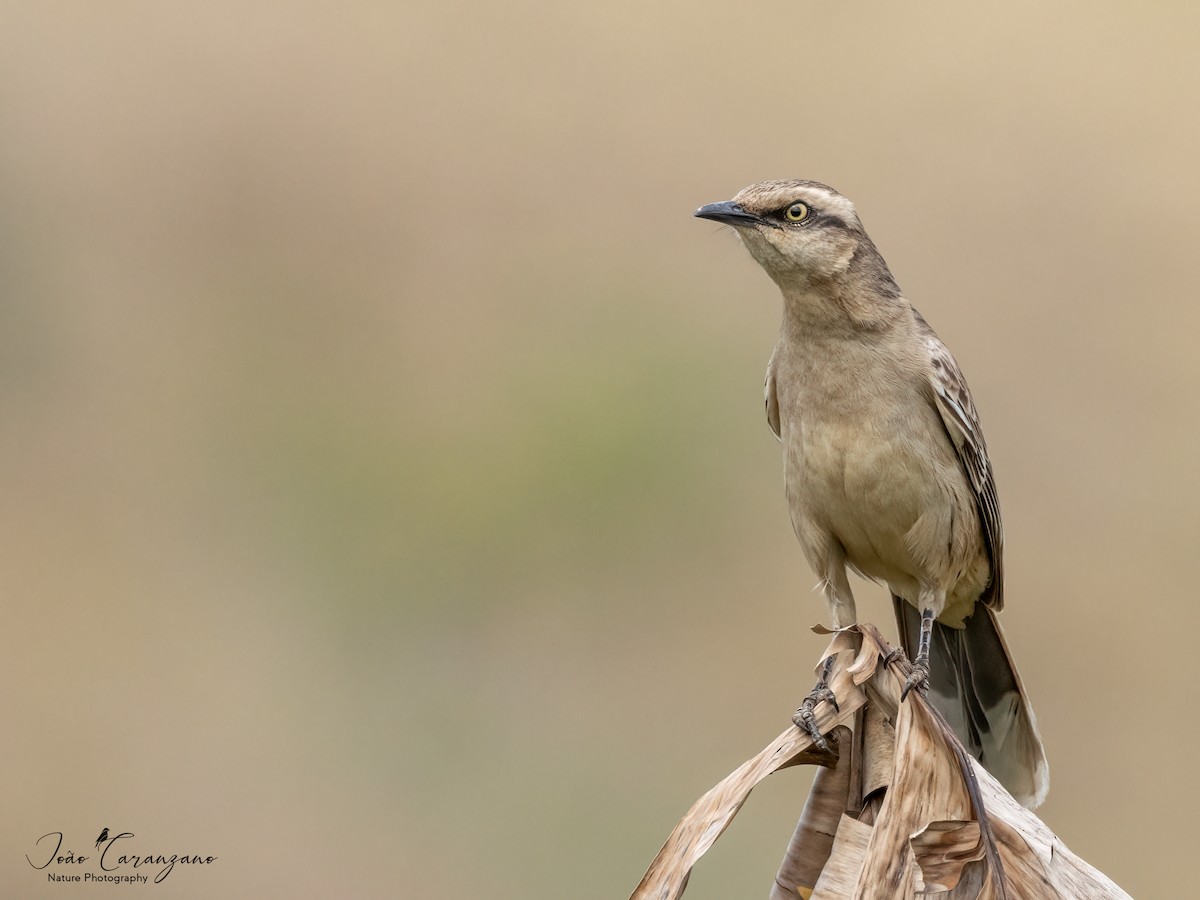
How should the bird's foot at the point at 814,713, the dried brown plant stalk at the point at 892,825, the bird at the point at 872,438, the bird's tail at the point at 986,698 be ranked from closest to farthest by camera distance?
the dried brown plant stalk at the point at 892,825
the bird's foot at the point at 814,713
the bird at the point at 872,438
the bird's tail at the point at 986,698

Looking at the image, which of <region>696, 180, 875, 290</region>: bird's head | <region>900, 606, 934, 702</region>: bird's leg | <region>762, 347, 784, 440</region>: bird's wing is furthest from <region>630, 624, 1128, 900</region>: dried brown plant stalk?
<region>762, 347, 784, 440</region>: bird's wing

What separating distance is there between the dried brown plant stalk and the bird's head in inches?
70.9

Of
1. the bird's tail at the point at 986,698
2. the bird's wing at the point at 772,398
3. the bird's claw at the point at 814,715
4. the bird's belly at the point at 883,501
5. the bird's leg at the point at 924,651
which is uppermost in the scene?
the bird's wing at the point at 772,398

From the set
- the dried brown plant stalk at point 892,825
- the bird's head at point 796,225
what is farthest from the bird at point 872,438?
the dried brown plant stalk at point 892,825

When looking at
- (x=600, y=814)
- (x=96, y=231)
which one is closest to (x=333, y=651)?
(x=600, y=814)

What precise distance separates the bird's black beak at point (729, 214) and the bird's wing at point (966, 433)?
88cm

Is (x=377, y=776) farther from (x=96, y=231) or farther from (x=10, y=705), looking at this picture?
(x=96, y=231)

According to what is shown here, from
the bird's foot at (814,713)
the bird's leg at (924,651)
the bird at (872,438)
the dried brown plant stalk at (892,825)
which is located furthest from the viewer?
the bird at (872,438)

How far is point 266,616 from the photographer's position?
33.6ft

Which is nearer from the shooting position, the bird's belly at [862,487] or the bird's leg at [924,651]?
the bird's leg at [924,651]

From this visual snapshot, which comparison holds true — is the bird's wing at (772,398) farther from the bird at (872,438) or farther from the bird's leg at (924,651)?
the bird's leg at (924,651)

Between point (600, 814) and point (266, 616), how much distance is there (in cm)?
297

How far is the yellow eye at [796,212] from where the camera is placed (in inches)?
206

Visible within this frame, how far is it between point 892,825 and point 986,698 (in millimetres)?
2315
